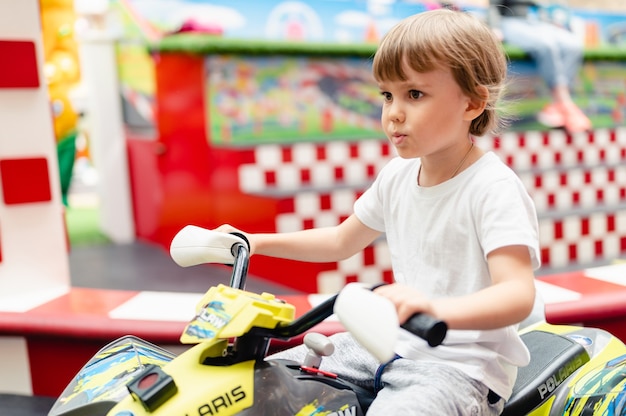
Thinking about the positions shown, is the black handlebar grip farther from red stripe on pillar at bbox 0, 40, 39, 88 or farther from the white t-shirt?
red stripe on pillar at bbox 0, 40, 39, 88

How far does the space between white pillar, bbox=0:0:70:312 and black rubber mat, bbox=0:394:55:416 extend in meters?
0.19

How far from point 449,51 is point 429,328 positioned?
32cm

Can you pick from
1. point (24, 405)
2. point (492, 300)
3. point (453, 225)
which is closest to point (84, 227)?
point (24, 405)

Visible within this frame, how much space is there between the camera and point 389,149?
2.53m

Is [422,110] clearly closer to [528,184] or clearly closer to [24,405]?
[24,405]

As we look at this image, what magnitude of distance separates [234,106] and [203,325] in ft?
5.99

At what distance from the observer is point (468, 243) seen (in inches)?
30.6

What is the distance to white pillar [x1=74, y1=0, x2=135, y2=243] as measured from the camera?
3.17 m

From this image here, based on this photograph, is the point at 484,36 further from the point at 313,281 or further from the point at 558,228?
the point at 558,228

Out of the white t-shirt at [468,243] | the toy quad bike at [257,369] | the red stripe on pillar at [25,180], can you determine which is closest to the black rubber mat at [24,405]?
the red stripe on pillar at [25,180]

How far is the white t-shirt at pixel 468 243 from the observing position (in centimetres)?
74

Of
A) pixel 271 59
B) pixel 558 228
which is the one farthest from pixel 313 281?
pixel 558 228

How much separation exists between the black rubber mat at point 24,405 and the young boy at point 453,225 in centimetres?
70

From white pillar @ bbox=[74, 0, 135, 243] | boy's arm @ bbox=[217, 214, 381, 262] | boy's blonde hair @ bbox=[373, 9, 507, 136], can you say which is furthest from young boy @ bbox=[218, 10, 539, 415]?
white pillar @ bbox=[74, 0, 135, 243]
